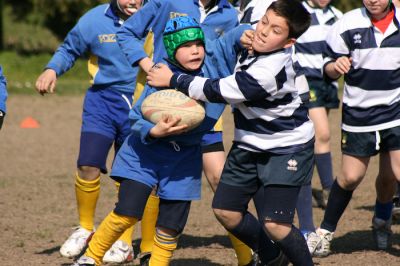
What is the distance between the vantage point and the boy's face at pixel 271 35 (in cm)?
541

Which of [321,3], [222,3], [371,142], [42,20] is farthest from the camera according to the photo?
[42,20]

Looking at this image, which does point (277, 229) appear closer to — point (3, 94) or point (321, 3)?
point (3, 94)

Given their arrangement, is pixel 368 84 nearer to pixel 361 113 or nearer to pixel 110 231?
pixel 361 113

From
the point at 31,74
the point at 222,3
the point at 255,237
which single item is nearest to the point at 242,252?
the point at 255,237

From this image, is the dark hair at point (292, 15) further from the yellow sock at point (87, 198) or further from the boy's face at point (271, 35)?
the yellow sock at point (87, 198)

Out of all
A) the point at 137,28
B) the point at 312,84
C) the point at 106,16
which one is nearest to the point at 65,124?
the point at 312,84

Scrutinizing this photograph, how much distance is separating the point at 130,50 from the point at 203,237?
7.38 feet

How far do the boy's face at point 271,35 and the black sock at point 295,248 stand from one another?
1.14 meters

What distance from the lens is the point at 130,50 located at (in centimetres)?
625

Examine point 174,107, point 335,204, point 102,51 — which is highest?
point 174,107

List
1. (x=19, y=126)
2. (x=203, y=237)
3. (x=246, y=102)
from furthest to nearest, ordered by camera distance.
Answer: (x=19, y=126) → (x=203, y=237) → (x=246, y=102)

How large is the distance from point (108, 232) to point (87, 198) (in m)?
1.29

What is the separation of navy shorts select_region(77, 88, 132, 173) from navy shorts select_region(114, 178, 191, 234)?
1158 millimetres

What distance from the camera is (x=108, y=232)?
583 centimetres
